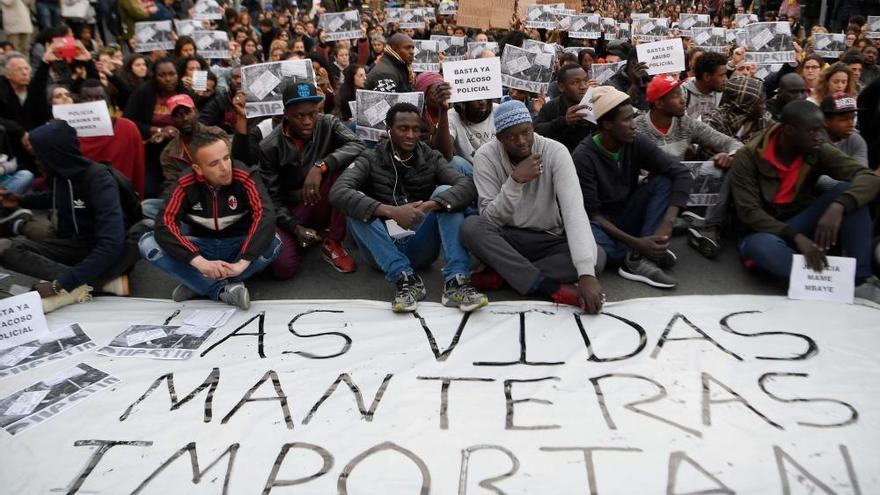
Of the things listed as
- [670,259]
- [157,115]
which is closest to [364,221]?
[670,259]

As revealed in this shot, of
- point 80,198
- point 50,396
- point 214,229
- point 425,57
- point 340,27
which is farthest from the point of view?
point 340,27

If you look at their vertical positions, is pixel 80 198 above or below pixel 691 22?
below

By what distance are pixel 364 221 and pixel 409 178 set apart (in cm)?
53

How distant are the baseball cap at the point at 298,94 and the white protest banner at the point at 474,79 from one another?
3.56 feet

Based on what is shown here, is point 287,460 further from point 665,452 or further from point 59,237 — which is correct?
point 59,237

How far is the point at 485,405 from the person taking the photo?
10.3ft

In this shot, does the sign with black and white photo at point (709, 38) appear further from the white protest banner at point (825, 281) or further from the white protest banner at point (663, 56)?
the white protest banner at point (825, 281)

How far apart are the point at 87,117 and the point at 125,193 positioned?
83cm

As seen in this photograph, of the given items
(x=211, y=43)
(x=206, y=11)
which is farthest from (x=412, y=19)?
(x=211, y=43)

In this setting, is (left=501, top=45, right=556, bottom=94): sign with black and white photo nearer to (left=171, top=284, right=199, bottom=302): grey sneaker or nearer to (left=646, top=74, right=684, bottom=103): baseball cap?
(left=646, top=74, right=684, bottom=103): baseball cap

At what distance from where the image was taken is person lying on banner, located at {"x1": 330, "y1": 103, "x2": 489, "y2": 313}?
421 centimetres

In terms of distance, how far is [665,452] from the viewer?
273cm

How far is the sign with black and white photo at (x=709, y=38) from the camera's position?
9.23 m

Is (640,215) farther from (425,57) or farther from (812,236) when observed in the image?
(425,57)
